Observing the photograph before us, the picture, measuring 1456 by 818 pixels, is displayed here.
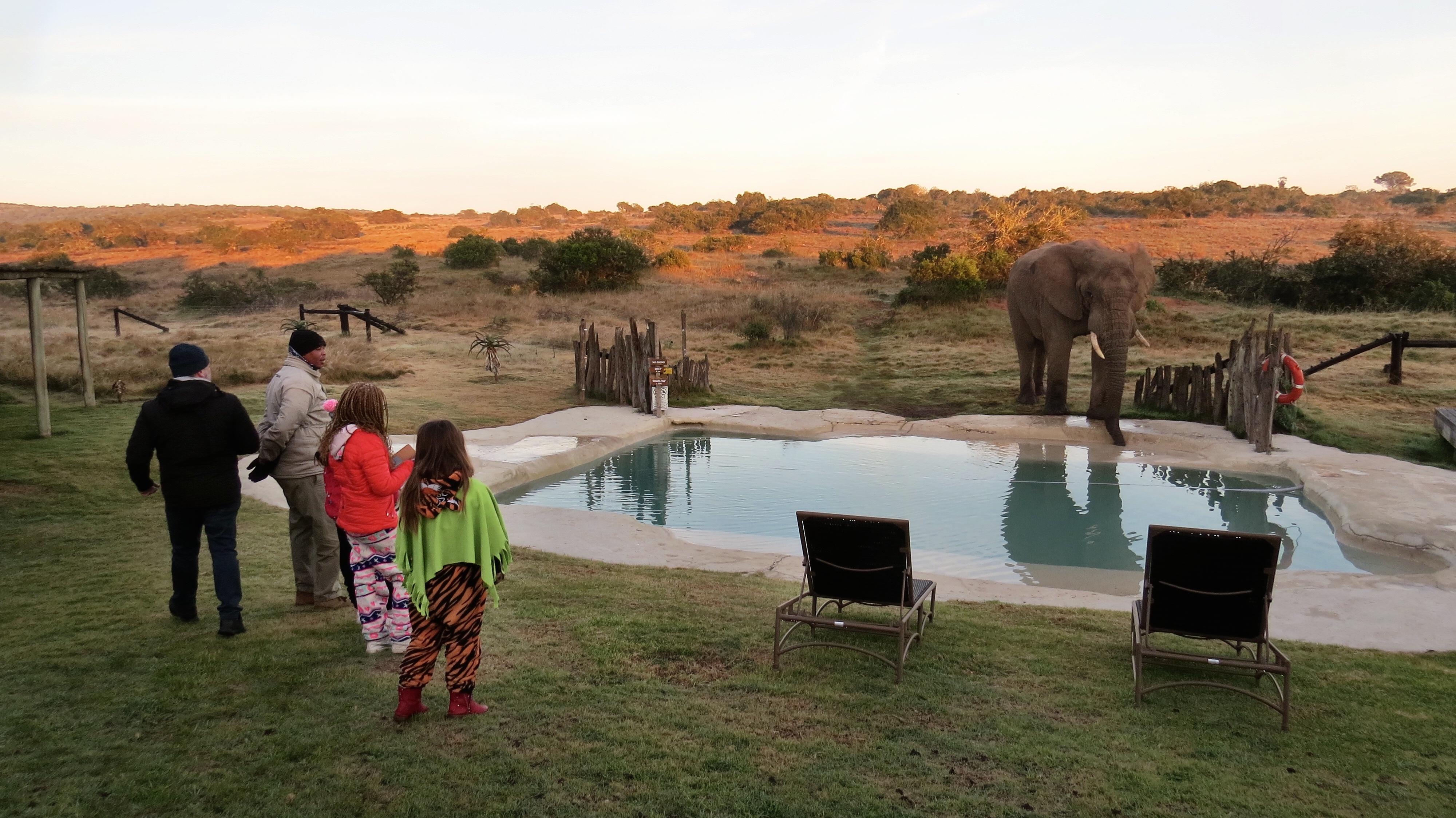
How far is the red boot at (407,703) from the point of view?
400 cm

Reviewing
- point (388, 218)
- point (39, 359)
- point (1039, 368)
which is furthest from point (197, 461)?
point (388, 218)

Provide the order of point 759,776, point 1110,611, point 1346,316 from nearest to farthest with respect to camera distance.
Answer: point 759,776 < point 1110,611 < point 1346,316

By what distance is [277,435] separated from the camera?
5117 millimetres

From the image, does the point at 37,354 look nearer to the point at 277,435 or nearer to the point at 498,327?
the point at 277,435

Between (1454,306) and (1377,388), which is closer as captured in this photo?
(1377,388)

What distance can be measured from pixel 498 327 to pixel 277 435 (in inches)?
858

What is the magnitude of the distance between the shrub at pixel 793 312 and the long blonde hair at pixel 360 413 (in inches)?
740

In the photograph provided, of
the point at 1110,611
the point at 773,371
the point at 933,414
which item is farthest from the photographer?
the point at 773,371

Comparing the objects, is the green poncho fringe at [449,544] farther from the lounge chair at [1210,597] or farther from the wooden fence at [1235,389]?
the wooden fence at [1235,389]

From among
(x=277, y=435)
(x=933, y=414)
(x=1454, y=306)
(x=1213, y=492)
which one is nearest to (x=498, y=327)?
(x=933, y=414)

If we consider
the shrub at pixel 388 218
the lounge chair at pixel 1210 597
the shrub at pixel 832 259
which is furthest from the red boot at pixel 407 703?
the shrub at pixel 388 218

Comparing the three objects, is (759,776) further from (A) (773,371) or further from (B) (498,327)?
(B) (498,327)

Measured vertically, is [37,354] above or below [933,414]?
above

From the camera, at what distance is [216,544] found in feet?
16.3
